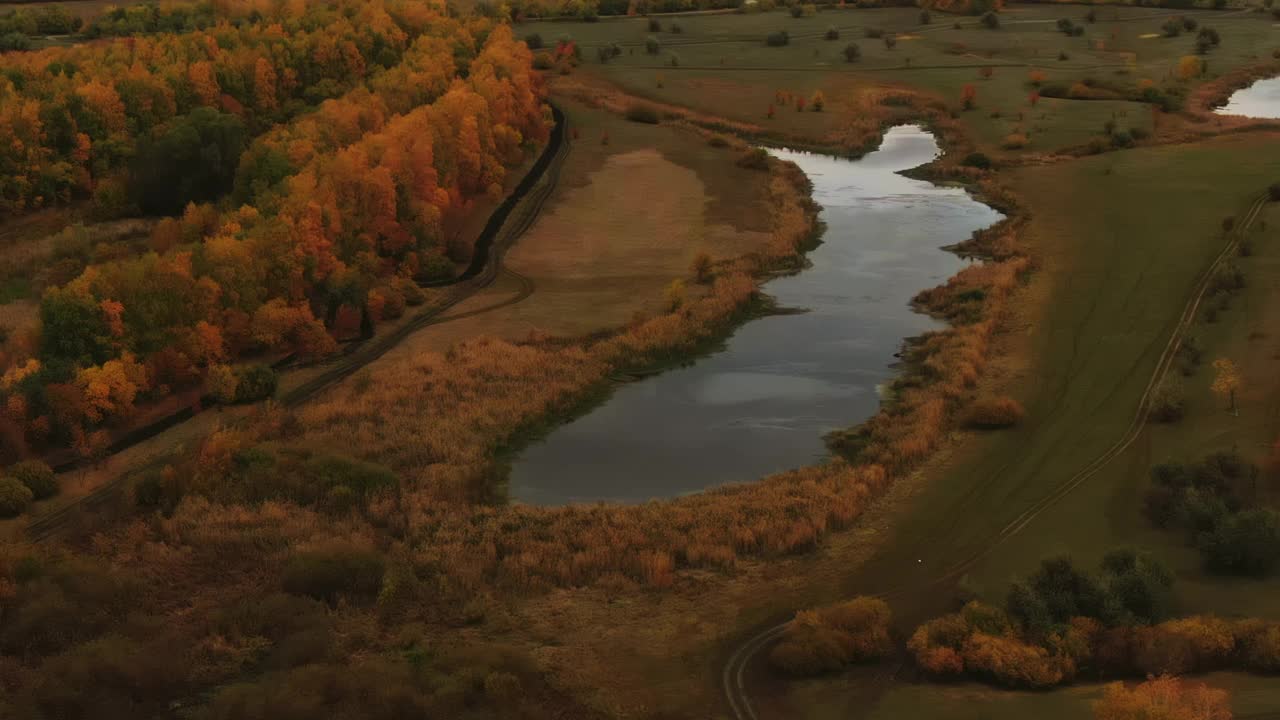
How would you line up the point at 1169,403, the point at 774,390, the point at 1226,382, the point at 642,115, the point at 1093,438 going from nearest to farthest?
the point at 1093,438
the point at 1226,382
the point at 1169,403
the point at 774,390
the point at 642,115

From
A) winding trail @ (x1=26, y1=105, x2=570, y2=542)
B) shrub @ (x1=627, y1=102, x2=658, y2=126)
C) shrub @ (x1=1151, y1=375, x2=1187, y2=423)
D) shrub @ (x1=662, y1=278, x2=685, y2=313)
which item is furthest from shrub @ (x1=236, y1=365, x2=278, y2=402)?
shrub @ (x1=627, y1=102, x2=658, y2=126)

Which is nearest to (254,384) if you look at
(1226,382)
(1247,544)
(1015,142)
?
(1247,544)

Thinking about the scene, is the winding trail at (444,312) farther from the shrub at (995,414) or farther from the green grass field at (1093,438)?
the shrub at (995,414)

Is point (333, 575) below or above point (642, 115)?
below

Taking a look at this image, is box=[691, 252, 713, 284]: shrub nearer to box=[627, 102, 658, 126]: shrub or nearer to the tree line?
the tree line

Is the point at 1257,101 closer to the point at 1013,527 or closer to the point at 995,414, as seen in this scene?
the point at 995,414

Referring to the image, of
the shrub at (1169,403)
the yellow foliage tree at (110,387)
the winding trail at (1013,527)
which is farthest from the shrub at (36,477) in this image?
the shrub at (1169,403)
